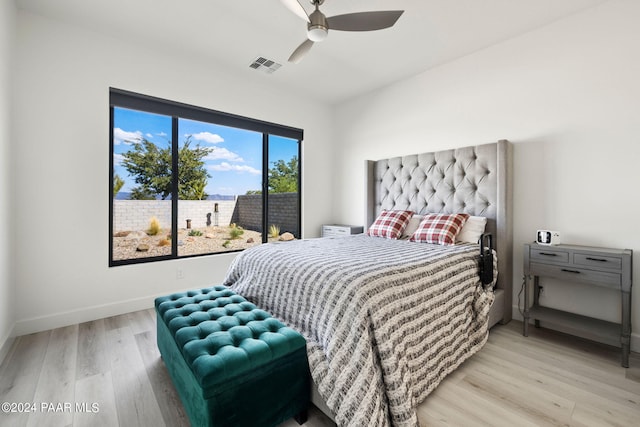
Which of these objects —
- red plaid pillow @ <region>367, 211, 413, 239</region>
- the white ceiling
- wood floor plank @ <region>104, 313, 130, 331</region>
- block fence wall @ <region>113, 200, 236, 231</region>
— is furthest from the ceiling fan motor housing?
wood floor plank @ <region>104, 313, 130, 331</region>

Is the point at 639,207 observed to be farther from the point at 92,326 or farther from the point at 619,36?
the point at 92,326

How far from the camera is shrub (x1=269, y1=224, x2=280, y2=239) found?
13.4 feet

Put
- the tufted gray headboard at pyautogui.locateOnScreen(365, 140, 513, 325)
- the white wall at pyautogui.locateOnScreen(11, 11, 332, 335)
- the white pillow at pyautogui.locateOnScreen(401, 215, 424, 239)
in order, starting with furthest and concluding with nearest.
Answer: the white pillow at pyautogui.locateOnScreen(401, 215, 424, 239) → the tufted gray headboard at pyautogui.locateOnScreen(365, 140, 513, 325) → the white wall at pyautogui.locateOnScreen(11, 11, 332, 335)

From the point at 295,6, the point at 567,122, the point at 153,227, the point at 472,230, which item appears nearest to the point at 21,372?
the point at 153,227

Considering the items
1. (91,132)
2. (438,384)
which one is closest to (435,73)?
(438,384)

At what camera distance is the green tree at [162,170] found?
10.0 ft

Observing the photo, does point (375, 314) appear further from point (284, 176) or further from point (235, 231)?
point (284, 176)

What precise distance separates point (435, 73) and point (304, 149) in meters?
2.03

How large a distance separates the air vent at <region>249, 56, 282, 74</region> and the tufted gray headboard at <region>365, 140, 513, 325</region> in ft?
5.62

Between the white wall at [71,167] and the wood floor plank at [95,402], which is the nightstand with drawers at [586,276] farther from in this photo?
the white wall at [71,167]

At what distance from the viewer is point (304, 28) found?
2590mm

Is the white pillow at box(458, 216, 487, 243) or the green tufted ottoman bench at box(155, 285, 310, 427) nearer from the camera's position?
the green tufted ottoman bench at box(155, 285, 310, 427)

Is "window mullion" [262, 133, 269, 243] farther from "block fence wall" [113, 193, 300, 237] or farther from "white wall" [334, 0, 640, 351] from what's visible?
"white wall" [334, 0, 640, 351]

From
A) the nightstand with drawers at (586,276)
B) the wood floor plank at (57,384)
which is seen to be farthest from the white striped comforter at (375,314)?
the wood floor plank at (57,384)
